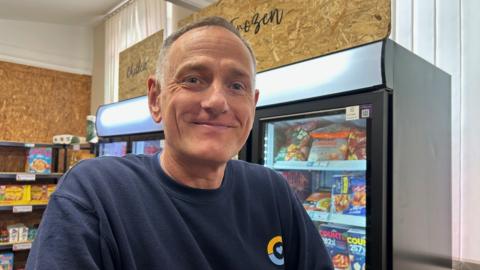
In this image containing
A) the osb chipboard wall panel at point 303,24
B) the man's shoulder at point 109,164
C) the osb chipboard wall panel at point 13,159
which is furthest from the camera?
the osb chipboard wall panel at point 13,159

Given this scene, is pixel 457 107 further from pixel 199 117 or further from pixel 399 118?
pixel 199 117

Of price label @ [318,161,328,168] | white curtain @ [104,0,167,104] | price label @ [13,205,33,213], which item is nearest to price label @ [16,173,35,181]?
price label @ [13,205,33,213]

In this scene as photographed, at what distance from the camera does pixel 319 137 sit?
2105 mm

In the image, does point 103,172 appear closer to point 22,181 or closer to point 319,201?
point 319,201

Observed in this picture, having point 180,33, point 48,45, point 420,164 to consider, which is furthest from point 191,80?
point 48,45

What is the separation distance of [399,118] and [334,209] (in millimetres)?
620

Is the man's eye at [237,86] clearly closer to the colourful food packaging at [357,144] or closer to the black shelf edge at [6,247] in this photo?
the colourful food packaging at [357,144]

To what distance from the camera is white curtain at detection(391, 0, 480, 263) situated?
1875 mm

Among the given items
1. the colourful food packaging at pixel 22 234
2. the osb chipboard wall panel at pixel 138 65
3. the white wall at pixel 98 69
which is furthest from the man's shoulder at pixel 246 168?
the white wall at pixel 98 69

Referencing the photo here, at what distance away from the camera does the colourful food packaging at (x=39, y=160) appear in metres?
4.65

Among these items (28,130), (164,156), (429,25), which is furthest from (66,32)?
(164,156)

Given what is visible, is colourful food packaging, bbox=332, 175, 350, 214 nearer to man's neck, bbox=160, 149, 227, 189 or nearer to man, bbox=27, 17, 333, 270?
man, bbox=27, 17, 333, 270

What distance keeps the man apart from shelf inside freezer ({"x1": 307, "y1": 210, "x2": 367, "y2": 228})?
74cm

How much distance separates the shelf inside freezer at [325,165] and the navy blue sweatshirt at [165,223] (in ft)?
2.53
